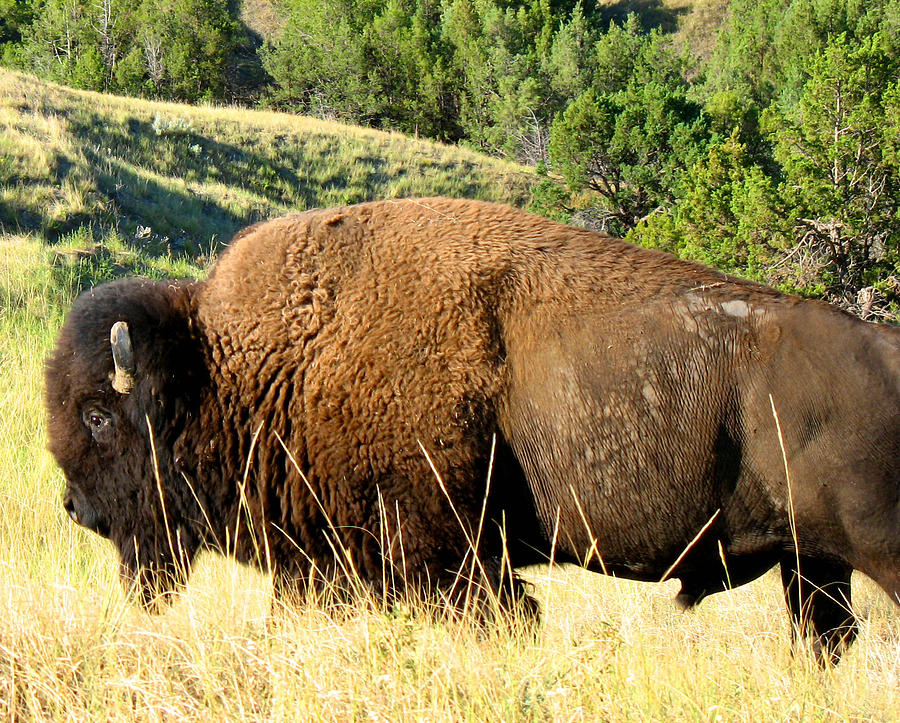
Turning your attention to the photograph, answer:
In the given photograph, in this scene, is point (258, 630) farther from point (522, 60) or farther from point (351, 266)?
point (522, 60)

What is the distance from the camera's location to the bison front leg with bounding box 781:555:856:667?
3.49 metres

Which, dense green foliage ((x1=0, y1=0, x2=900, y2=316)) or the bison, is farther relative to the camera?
dense green foliage ((x1=0, y1=0, x2=900, y2=316))

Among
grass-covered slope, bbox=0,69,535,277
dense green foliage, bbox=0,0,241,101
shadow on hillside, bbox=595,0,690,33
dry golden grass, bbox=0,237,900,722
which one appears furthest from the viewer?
shadow on hillside, bbox=595,0,690,33

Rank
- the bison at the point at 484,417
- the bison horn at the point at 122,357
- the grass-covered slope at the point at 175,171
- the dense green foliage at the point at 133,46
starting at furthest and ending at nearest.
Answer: the dense green foliage at the point at 133,46 → the grass-covered slope at the point at 175,171 → the bison horn at the point at 122,357 → the bison at the point at 484,417

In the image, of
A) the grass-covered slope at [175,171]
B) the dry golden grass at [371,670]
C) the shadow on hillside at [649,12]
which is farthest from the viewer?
the shadow on hillside at [649,12]

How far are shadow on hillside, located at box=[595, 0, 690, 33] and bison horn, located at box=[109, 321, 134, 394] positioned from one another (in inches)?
2667

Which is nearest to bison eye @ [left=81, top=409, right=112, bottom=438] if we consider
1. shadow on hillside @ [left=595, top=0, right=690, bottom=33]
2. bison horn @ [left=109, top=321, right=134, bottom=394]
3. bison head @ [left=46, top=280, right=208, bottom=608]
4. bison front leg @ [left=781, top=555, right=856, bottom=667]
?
bison head @ [left=46, top=280, right=208, bottom=608]

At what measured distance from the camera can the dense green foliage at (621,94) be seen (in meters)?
20.8

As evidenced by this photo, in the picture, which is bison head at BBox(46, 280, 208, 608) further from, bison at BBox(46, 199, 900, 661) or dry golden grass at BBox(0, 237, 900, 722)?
dry golden grass at BBox(0, 237, 900, 722)

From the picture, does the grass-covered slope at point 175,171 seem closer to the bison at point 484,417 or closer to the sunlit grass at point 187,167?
the sunlit grass at point 187,167

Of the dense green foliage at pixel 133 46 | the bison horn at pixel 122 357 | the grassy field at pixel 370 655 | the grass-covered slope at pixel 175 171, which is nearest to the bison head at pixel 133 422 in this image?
the bison horn at pixel 122 357

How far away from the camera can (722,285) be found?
10.8 feet

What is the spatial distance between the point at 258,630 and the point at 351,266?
54.1 inches

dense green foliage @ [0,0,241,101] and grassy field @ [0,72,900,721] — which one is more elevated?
dense green foliage @ [0,0,241,101]
